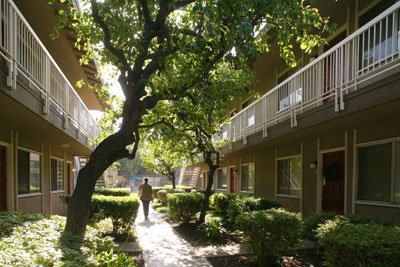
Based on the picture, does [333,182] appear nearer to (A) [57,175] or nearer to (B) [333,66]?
(B) [333,66]

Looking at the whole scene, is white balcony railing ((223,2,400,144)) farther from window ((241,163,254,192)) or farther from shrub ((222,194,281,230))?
window ((241,163,254,192))

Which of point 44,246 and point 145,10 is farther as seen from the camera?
point 145,10

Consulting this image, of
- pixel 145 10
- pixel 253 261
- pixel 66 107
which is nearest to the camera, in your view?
pixel 145 10

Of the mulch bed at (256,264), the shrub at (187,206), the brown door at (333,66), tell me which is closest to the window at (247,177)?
the shrub at (187,206)

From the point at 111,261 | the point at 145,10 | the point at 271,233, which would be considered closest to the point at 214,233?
the point at 271,233

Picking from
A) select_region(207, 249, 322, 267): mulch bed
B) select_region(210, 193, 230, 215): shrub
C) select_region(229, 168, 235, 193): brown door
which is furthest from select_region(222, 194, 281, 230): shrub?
select_region(229, 168, 235, 193): brown door

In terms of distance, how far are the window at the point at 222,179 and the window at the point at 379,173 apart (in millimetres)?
12713

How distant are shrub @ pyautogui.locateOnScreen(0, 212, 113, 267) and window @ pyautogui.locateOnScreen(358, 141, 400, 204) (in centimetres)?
596

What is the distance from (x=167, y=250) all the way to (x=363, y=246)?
14.8 ft

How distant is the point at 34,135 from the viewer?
30.1 feet

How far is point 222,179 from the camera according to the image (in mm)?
21078

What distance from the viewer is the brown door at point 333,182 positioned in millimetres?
8117

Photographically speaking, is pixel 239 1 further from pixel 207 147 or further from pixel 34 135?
pixel 34 135

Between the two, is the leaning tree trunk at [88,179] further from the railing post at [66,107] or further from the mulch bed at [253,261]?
the railing post at [66,107]
